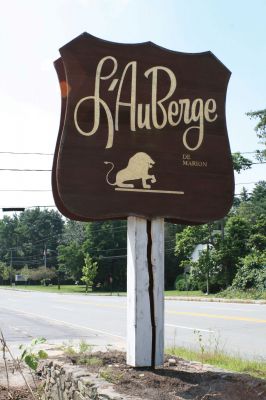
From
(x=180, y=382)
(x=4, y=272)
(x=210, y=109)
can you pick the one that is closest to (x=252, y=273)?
(x=210, y=109)

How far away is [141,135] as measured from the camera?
6438 millimetres

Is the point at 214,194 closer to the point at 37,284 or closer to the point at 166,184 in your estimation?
the point at 166,184

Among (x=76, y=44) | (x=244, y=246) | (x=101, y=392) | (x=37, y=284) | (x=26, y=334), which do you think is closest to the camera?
(x=101, y=392)

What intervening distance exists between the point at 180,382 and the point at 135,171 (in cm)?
231

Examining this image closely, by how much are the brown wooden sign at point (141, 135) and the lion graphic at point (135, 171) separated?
0.01 meters

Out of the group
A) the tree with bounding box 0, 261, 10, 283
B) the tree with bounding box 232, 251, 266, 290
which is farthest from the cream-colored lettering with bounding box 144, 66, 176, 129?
the tree with bounding box 0, 261, 10, 283

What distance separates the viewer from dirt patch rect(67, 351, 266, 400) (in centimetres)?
507

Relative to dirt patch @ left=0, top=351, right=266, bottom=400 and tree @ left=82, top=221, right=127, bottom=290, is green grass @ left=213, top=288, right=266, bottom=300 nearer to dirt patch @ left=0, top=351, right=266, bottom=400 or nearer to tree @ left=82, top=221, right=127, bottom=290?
dirt patch @ left=0, top=351, right=266, bottom=400

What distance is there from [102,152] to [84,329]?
11388 millimetres

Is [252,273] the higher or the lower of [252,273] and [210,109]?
the lower

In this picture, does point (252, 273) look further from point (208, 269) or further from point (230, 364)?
point (230, 364)

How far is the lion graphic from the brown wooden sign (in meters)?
0.01

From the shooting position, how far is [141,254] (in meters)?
6.27


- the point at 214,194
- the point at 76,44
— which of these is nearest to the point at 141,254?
the point at 214,194
